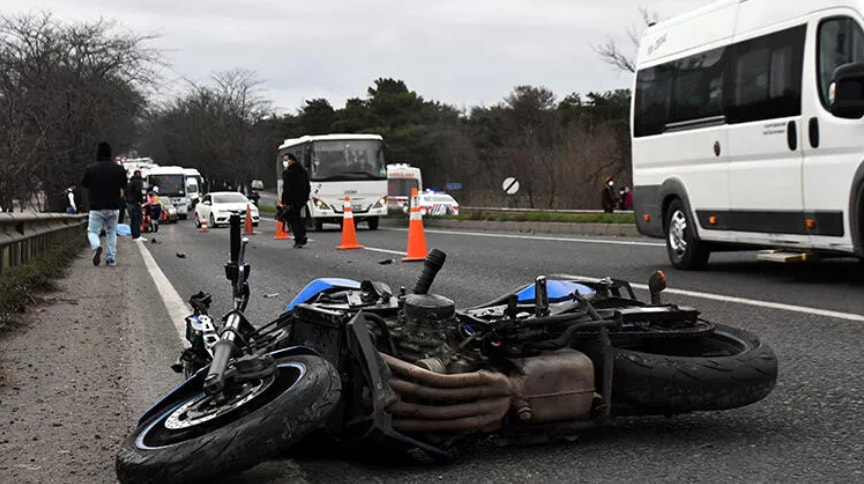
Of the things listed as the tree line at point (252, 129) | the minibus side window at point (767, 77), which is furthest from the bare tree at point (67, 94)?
the minibus side window at point (767, 77)

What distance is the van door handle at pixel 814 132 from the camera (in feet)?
31.0

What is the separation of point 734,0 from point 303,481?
8.76m

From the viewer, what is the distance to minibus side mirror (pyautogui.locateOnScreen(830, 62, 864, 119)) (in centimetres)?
818

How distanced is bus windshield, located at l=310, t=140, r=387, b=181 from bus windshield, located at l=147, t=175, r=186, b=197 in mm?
25230

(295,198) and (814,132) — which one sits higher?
(814,132)

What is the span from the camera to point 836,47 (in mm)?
9328

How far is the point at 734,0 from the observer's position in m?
11.0

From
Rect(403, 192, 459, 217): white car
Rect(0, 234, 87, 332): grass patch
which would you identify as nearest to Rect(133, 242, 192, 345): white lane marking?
Rect(0, 234, 87, 332): grass patch

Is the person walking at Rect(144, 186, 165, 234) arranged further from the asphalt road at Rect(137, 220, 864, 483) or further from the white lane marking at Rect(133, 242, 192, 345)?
the asphalt road at Rect(137, 220, 864, 483)

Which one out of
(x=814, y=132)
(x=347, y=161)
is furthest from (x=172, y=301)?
(x=347, y=161)

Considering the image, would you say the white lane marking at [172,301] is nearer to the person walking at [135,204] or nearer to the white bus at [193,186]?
the person walking at [135,204]

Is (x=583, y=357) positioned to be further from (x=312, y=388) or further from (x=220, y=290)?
(x=220, y=290)

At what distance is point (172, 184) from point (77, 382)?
5334 centimetres

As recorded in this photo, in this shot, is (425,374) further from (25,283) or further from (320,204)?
(320,204)
